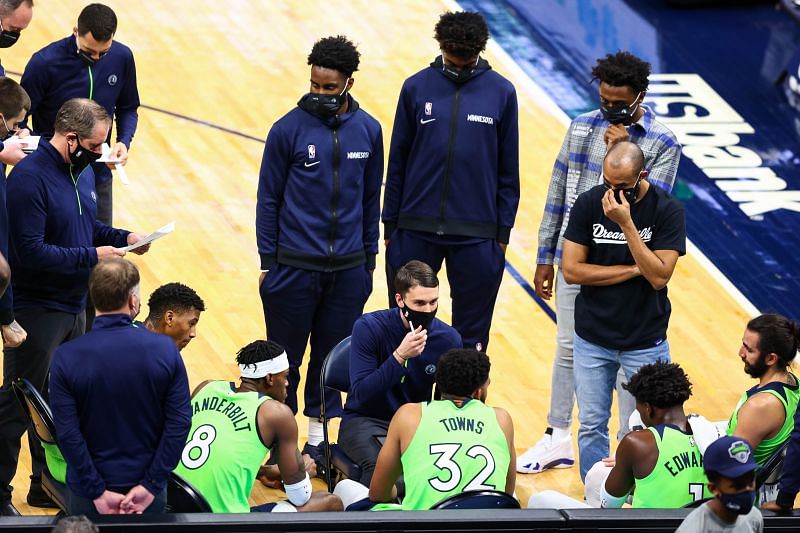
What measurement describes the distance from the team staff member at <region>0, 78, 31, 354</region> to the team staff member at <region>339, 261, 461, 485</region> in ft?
5.02

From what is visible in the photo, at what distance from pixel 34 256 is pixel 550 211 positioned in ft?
8.66

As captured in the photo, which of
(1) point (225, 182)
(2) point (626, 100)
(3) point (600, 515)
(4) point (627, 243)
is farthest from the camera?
(1) point (225, 182)

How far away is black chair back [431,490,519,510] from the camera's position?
211 inches

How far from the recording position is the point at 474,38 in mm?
7176

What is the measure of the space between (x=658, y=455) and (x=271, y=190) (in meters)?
2.60

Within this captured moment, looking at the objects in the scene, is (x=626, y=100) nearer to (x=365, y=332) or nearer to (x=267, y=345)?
(x=365, y=332)

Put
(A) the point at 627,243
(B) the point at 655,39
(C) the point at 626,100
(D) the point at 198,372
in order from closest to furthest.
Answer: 1. (A) the point at 627,243
2. (C) the point at 626,100
3. (D) the point at 198,372
4. (B) the point at 655,39

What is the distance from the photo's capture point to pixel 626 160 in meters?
6.39

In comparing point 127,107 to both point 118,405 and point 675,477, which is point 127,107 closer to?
point 118,405

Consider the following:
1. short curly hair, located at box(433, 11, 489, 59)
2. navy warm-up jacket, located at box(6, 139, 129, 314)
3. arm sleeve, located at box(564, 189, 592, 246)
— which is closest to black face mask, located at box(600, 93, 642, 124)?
arm sleeve, located at box(564, 189, 592, 246)

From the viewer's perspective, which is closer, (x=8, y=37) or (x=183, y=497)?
(x=183, y=497)

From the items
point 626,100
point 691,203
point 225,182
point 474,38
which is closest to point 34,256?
point 474,38

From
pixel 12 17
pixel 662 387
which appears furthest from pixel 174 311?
pixel 12 17

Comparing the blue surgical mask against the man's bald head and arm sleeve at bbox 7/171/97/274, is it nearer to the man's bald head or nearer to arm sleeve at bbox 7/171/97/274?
the man's bald head
